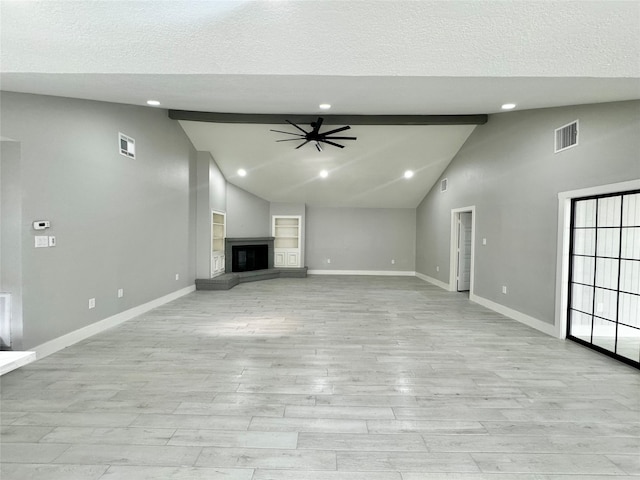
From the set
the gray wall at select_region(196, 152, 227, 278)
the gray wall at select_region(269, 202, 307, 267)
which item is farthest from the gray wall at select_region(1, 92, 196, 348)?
the gray wall at select_region(269, 202, 307, 267)

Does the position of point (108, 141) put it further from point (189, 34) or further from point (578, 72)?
point (578, 72)

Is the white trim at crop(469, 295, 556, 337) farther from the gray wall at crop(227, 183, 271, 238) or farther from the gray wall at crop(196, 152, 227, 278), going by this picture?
the gray wall at crop(227, 183, 271, 238)

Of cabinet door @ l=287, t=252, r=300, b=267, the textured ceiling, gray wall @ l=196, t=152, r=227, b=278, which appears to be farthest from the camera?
cabinet door @ l=287, t=252, r=300, b=267

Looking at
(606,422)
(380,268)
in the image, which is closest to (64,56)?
(606,422)

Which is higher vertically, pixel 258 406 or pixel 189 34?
pixel 189 34

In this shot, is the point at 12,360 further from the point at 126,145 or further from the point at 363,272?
the point at 363,272

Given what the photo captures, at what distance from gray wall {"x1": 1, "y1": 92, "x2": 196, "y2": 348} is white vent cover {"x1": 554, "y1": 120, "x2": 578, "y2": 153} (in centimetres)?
598

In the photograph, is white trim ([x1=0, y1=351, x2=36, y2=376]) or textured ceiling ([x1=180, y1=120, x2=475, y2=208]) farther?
textured ceiling ([x1=180, y1=120, x2=475, y2=208])

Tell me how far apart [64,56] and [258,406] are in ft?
10.7

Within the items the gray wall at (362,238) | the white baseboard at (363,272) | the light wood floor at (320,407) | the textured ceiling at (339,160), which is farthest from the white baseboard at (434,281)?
the light wood floor at (320,407)

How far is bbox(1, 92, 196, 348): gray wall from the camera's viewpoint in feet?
11.0

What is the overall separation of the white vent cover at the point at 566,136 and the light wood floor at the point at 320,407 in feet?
8.10

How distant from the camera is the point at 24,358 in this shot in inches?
73.7

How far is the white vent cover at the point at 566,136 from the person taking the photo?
401cm
